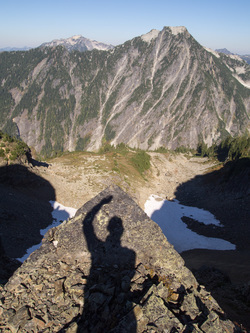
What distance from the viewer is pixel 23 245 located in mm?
19906

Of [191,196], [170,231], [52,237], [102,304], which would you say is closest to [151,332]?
[102,304]

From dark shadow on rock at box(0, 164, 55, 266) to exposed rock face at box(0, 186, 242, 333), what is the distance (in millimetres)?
11170

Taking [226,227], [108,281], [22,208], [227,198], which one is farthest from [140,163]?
[108,281]

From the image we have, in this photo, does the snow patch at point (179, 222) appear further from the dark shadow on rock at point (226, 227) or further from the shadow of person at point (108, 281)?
the shadow of person at point (108, 281)

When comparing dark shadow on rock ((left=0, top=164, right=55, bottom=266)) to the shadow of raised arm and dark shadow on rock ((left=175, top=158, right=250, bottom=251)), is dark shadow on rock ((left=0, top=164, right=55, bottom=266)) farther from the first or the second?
dark shadow on rock ((left=175, top=158, right=250, bottom=251))

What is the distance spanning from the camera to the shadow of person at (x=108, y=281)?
6.63 meters

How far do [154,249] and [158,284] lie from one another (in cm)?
150

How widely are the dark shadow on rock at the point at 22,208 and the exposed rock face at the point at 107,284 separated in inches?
440

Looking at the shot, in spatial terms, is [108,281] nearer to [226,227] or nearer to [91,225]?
[91,225]

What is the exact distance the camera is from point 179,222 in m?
38.8

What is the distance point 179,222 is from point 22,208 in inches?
997

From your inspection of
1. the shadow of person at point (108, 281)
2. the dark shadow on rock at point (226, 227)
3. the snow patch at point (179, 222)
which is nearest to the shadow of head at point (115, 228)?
the shadow of person at point (108, 281)

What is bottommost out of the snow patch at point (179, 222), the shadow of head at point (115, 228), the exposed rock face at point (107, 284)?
the snow patch at point (179, 222)

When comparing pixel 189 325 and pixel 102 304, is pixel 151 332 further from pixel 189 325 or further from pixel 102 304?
pixel 102 304
